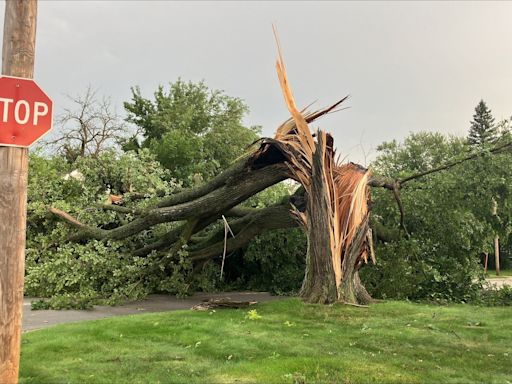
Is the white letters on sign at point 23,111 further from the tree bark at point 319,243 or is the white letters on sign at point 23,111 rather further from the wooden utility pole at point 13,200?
the tree bark at point 319,243

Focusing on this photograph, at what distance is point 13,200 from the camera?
322 centimetres

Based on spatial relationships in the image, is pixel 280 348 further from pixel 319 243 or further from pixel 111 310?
pixel 111 310

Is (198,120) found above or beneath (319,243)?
above

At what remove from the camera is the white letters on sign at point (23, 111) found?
3.21 metres

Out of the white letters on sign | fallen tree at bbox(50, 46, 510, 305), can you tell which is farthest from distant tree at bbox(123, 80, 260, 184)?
the white letters on sign

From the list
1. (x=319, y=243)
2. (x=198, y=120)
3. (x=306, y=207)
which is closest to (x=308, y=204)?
(x=306, y=207)

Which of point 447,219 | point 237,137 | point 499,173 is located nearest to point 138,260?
point 447,219

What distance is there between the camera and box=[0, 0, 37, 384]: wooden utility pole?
10.3 feet

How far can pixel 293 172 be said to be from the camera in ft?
26.5

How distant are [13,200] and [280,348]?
259 cm

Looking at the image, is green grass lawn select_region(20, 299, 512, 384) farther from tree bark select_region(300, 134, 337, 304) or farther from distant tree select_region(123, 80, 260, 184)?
distant tree select_region(123, 80, 260, 184)

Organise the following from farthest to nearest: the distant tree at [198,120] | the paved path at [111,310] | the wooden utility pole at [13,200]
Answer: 1. the distant tree at [198,120]
2. the paved path at [111,310]
3. the wooden utility pole at [13,200]

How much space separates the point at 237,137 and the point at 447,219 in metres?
22.5

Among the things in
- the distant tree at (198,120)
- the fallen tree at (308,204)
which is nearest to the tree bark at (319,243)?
the fallen tree at (308,204)
